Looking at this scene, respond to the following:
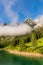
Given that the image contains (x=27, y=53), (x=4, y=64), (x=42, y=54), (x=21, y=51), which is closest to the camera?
(x=4, y=64)

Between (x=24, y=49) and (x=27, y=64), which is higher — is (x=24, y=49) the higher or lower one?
the higher one

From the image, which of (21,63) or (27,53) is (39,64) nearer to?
(21,63)

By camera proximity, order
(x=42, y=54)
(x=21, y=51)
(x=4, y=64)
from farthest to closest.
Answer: (x=21, y=51)
(x=42, y=54)
(x=4, y=64)

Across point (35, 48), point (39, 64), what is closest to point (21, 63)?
point (39, 64)

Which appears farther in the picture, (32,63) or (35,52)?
(35,52)

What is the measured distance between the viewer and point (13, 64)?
99625 mm

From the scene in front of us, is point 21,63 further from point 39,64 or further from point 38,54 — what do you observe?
point 38,54

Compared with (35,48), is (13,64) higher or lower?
lower

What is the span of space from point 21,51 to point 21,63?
2043 inches

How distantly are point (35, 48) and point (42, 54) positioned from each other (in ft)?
58.0

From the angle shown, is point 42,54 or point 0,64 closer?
point 0,64

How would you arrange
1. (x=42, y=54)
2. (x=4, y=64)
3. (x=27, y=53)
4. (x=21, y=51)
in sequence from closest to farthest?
(x=4, y=64), (x=42, y=54), (x=27, y=53), (x=21, y=51)

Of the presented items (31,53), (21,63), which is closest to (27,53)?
(31,53)

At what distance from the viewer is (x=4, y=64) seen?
3915 inches
